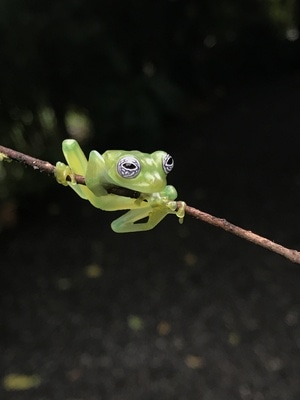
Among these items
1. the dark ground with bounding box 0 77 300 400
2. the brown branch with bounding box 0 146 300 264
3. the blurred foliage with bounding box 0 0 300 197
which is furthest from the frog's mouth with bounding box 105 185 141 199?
the blurred foliage with bounding box 0 0 300 197

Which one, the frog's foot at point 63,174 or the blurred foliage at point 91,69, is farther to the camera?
the blurred foliage at point 91,69

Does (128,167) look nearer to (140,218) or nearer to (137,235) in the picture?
(140,218)

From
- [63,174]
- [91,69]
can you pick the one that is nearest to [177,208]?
[63,174]

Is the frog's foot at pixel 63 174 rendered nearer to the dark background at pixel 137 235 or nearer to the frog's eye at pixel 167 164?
the frog's eye at pixel 167 164

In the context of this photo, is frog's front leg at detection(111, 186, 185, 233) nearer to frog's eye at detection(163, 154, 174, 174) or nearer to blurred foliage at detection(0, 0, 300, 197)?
frog's eye at detection(163, 154, 174, 174)

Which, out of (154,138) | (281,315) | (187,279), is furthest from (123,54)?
(281,315)

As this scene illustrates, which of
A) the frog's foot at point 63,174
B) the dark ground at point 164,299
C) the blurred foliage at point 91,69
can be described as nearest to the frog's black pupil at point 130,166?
the frog's foot at point 63,174
